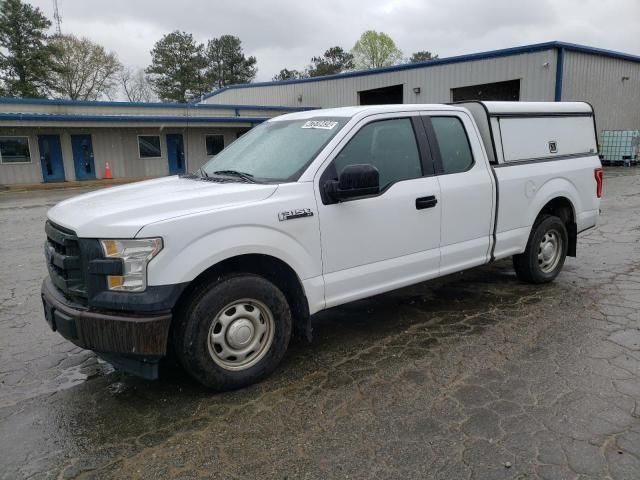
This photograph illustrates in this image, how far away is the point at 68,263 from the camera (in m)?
3.24

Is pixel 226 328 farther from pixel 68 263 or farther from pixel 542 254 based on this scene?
pixel 542 254

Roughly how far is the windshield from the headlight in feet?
3.68

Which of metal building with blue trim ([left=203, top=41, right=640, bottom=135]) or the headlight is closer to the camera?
the headlight

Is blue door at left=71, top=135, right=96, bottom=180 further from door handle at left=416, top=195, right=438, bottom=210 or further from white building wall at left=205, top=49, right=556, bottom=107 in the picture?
door handle at left=416, top=195, right=438, bottom=210

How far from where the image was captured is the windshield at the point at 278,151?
3.89 m

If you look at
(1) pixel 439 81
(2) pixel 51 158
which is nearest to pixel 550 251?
(1) pixel 439 81

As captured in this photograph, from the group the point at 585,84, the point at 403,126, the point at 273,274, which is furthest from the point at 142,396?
the point at 585,84

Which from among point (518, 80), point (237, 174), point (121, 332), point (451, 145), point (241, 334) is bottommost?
point (241, 334)

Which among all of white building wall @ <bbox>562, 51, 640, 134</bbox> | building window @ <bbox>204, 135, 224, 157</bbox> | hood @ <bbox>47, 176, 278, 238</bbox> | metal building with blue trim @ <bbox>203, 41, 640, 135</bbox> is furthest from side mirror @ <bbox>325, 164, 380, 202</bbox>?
building window @ <bbox>204, 135, 224, 157</bbox>

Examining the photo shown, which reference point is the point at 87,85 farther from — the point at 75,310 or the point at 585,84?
the point at 75,310

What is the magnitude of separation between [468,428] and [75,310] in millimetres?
2522

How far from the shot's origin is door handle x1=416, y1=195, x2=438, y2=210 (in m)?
4.26

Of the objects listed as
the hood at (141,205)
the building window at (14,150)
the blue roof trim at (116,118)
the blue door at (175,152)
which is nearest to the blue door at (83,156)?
the blue roof trim at (116,118)

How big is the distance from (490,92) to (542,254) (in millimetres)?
24239
